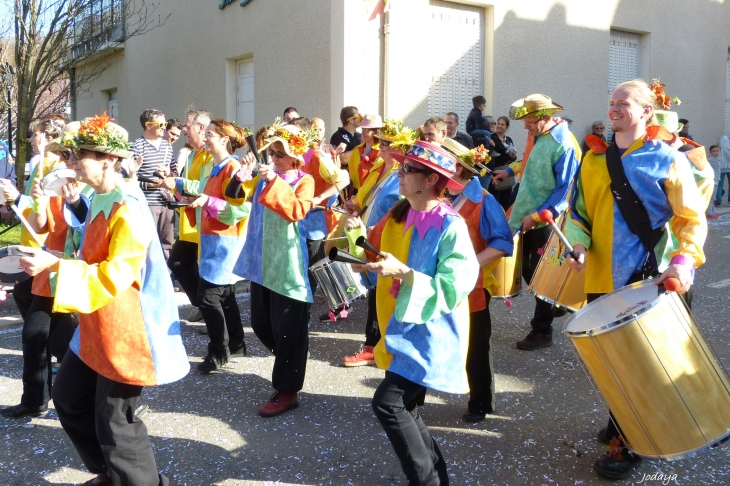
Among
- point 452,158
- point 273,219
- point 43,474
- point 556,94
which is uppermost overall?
point 556,94

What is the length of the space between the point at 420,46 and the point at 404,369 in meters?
8.35

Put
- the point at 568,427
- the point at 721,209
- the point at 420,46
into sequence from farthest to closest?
the point at 721,209
the point at 420,46
the point at 568,427

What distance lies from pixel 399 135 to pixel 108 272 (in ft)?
6.49

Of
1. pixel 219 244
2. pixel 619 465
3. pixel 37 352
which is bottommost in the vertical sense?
pixel 619 465

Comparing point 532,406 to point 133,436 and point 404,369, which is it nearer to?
point 404,369

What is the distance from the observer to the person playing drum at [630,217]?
10.8ft

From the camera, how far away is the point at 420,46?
10.6 meters

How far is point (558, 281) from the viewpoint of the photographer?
4.25 metres

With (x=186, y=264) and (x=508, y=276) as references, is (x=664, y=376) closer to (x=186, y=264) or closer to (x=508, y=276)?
(x=508, y=276)

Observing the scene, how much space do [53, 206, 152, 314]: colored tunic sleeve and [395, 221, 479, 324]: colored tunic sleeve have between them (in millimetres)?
1080

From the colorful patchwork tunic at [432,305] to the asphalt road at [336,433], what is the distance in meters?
0.74

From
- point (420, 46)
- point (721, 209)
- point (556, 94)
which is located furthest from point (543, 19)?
point (721, 209)

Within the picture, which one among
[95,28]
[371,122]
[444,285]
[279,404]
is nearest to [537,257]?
[371,122]

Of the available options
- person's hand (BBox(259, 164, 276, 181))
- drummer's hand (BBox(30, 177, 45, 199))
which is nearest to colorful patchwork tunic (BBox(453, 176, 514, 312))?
person's hand (BBox(259, 164, 276, 181))
